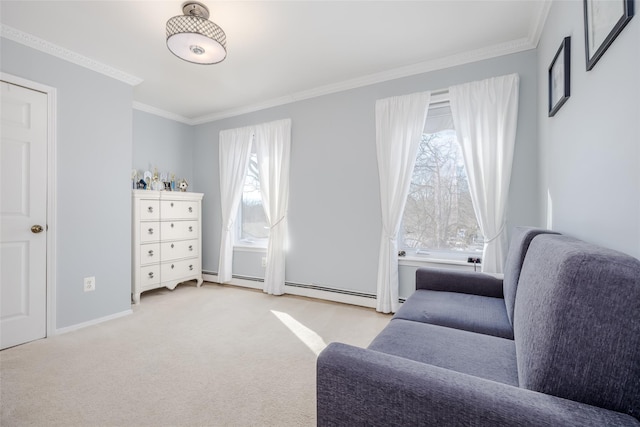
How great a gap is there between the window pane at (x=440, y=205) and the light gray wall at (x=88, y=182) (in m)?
3.04

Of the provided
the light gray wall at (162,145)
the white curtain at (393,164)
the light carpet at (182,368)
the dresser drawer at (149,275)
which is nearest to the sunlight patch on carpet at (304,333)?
the light carpet at (182,368)

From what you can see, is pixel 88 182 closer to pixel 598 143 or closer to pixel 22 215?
pixel 22 215

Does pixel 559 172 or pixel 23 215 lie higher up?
pixel 559 172

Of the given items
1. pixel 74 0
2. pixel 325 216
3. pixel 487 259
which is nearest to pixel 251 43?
pixel 74 0

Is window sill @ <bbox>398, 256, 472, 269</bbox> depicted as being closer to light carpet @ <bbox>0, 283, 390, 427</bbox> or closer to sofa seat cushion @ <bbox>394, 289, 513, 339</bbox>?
light carpet @ <bbox>0, 283, 390, 427</bbox>

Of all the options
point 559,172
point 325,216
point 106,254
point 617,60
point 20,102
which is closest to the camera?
point 617,60

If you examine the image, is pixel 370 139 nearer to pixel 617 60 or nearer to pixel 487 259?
pixel 487 259

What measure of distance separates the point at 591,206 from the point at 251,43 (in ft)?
8.72

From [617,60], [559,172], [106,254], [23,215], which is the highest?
[617,60]

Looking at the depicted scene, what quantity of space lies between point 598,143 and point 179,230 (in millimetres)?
4176

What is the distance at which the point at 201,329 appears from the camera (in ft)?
8.75

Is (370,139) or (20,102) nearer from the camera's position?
(20,102)

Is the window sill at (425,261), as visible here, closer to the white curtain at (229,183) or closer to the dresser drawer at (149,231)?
the white curtain at (229,183)

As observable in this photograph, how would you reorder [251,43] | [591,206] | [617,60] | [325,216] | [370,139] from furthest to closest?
[325,216] < [370,139] < [251,43] < [591,206] < [617,60]
